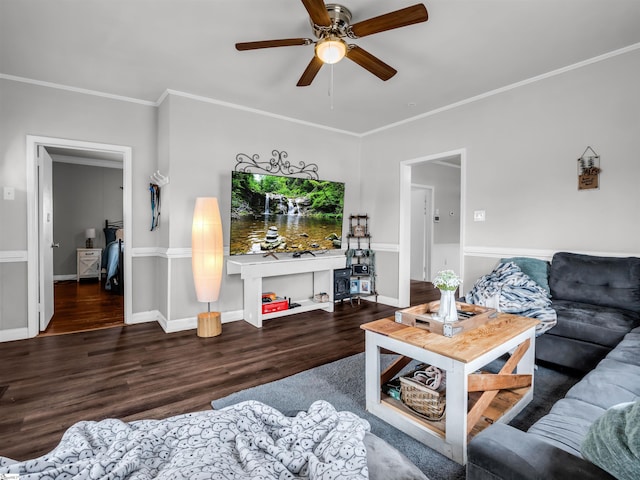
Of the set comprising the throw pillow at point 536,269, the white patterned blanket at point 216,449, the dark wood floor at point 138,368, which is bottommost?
the dark wood floor at point 138,368

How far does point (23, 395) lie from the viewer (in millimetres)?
2262

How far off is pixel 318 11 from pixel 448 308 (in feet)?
6.38

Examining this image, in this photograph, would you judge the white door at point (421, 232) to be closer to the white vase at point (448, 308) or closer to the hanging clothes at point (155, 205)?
the hanging clothes at point (155, 205)

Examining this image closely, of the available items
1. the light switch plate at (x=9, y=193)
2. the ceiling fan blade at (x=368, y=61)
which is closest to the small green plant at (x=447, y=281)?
the ceiling fan blade at (x=368, y=61)

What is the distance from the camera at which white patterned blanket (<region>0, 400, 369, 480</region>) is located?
97 cm

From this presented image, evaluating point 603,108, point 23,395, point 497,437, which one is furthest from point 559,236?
point 23,395

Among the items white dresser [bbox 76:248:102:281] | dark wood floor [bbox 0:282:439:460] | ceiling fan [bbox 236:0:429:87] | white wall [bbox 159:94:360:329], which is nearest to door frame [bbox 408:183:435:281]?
white wall [bbox 159:94:360:329]

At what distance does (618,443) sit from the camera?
71 centimetres

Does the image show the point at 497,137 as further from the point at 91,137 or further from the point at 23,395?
the point at 23,395

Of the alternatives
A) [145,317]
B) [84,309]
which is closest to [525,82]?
[145,317]

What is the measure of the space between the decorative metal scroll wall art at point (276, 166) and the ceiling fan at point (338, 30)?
188 centimetres

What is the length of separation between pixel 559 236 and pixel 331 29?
111 inches

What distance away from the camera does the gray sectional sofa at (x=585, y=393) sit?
0.75m

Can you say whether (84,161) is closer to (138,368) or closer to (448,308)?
(138,368)
